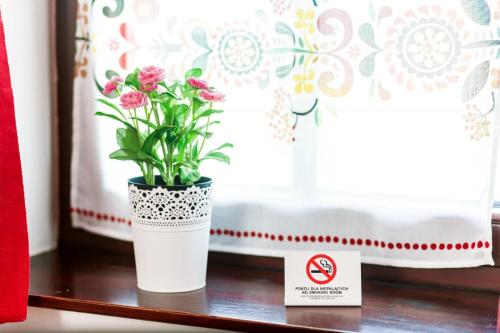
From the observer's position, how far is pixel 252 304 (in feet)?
4.91

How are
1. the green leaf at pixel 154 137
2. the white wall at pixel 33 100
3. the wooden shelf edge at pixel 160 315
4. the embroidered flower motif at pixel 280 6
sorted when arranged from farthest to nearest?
the white wall at pixel 33 100 → the embroidered flower motif at pixel 280 6 → the green leaf at pixel 154 137 → the wooden shelf edge at pixel 160 315

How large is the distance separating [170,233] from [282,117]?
37 cm

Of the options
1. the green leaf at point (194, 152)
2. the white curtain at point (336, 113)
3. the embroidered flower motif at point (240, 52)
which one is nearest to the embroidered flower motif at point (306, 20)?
the white curtain at point (336, 113)

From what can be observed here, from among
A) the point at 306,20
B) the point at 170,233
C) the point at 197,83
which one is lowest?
the point at 170,233

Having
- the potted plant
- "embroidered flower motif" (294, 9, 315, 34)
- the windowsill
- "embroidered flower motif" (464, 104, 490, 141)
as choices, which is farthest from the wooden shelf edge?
"embroidered flower motif" (294, 9, 315, 34)

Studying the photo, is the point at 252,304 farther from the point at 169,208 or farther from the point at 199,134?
the point at 199,134

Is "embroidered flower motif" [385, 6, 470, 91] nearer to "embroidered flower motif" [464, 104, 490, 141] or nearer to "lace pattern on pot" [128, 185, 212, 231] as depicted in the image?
"embroidered flower motif" [464, 104, 490, 141]

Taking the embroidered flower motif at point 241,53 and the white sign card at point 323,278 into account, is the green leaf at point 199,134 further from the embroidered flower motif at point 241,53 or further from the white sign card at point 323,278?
the white sign card at point 323,278

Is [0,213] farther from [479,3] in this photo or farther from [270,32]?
[479,3]

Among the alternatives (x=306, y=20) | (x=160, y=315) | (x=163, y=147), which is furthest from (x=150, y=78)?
(x=160, y=315)

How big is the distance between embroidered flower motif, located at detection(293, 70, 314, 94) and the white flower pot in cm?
29

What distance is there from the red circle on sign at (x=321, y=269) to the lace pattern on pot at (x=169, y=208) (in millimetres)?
260

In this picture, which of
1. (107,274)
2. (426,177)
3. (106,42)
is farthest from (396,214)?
(106,42)

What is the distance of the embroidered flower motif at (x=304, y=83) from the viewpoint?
1598mm
